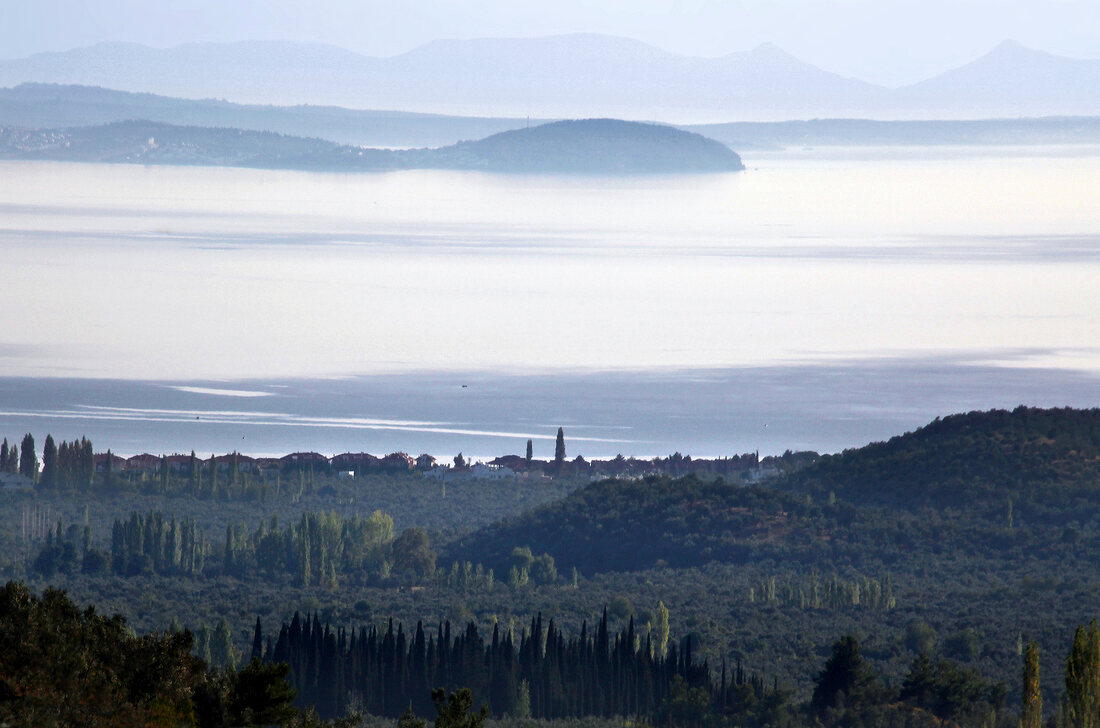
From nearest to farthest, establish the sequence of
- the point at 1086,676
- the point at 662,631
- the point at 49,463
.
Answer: the point at 1086,676, the point at 662,631, the point at 49,463

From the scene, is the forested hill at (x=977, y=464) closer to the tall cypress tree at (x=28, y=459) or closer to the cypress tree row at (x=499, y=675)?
the tall cypress tree at (x=28, y=459)

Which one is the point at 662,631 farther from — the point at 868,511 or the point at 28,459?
the point at 28,459

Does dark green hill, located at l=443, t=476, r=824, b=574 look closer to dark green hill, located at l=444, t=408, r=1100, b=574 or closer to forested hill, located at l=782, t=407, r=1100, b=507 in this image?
dark green hill, located at l=444, t=408, r=1100, b=574

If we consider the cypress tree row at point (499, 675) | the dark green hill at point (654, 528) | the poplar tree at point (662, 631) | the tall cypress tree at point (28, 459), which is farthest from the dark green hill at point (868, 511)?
the cypress tree row at point (499, 675)

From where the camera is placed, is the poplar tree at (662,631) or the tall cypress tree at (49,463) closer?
the poplar tree at (662,631)

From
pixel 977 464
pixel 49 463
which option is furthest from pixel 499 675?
pixel 49 463

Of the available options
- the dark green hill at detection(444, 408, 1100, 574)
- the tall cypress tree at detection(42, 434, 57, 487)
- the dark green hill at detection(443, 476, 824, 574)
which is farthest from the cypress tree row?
the tall cypress tree at detection(42, 434, 57, 487)

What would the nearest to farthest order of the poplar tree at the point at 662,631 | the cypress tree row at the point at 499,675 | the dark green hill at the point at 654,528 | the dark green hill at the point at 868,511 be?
the cypress tree row at the point at 499,675 → the poplar tree at the point at 662,631 → the dark green hill at the point at 868,511 → the dark green hill at the point at 654,528

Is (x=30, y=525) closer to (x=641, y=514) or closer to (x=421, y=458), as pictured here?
(x=421, y=458)
